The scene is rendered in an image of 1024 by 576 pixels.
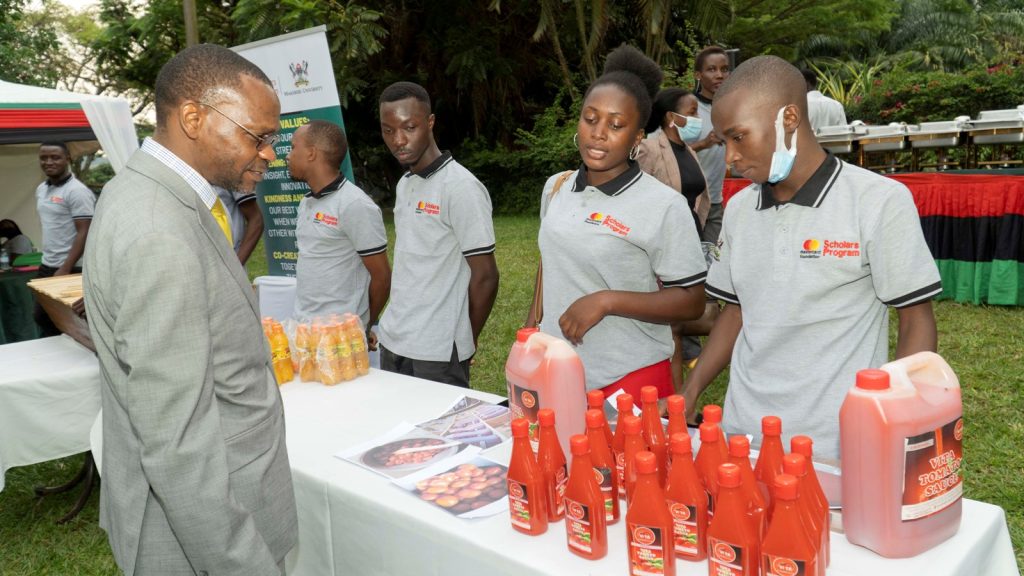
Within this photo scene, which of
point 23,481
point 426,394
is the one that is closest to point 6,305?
point 23,481

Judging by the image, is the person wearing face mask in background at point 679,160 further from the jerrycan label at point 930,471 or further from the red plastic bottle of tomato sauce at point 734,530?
the red plastic bottle of tomato sauce at point 734,530

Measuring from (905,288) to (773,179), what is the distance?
37 cm

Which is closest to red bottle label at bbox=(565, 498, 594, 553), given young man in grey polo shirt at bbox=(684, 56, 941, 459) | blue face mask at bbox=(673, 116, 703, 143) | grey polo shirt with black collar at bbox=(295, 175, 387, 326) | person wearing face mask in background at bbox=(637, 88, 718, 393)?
young man in grey polo shirt at bbox=(684, 56, 941, 459)

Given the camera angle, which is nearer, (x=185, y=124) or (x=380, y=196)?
(x=185, y=124)

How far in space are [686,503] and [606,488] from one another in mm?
222

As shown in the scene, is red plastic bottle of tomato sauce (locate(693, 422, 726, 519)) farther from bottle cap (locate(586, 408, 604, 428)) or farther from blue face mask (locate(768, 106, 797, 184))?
blue face mask (locate(768, 106, 797, 184))

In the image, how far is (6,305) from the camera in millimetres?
6559

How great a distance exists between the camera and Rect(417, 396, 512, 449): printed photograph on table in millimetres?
2023

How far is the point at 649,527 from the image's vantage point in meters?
1.20

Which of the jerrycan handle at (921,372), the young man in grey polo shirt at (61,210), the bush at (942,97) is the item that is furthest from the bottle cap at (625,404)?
the bush at (942,97)

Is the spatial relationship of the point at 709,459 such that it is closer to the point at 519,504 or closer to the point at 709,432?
the point at 709,432

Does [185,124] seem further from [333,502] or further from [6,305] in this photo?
[6,305]

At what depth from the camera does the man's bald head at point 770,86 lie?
166cm

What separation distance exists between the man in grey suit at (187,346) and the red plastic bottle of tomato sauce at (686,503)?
776 mm
